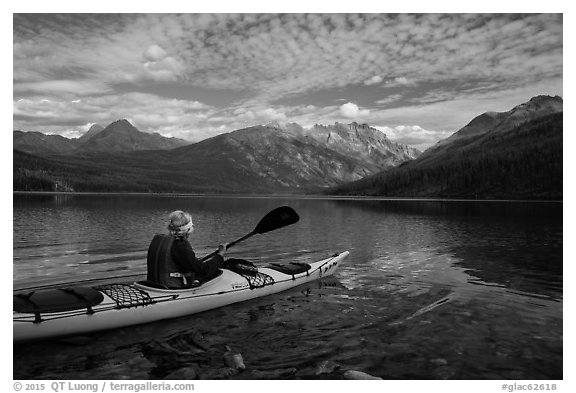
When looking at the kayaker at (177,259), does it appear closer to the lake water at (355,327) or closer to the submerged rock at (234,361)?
the lake water at (355,327)

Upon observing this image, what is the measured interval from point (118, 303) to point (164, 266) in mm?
1512

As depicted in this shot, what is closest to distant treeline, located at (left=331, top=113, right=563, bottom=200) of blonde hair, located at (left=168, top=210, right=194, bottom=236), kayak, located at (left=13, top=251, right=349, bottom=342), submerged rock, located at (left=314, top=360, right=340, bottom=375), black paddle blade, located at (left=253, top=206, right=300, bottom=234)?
black paddle blade, located at (left=253, top=206, right=300, bottom=234)

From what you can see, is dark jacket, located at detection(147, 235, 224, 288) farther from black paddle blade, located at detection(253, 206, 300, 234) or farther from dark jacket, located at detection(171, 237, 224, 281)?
black paddle blade, located at detection(253, 206, 300, 234)

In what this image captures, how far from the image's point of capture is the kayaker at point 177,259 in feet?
36.9

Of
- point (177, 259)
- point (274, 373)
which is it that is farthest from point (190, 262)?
point (274, 373)

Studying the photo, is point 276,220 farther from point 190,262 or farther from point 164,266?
point 164,266

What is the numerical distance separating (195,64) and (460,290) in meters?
13.2

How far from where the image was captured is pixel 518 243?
2992 cm

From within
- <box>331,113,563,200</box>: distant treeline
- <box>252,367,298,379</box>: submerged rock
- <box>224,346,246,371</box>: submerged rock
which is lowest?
<box>252,367,298,379</box>: submerged rock

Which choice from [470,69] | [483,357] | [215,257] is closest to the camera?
[483,357]

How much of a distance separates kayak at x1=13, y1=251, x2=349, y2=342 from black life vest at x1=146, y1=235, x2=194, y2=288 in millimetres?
222

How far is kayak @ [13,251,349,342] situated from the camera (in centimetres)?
968
